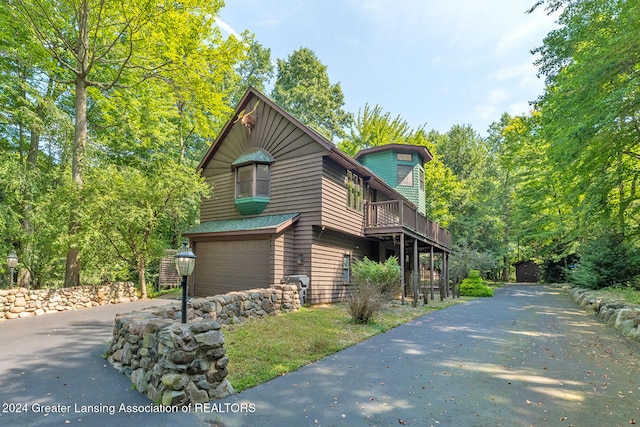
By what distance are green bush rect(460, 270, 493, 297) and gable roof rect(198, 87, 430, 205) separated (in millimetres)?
7748

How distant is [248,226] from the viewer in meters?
12.0

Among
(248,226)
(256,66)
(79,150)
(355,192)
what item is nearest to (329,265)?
(248,226)

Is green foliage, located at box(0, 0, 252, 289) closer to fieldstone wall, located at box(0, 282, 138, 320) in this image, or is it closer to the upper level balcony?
fieldstone wall, located at box(0, 282, 138, 320)

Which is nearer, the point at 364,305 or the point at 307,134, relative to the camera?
the point at 364,305

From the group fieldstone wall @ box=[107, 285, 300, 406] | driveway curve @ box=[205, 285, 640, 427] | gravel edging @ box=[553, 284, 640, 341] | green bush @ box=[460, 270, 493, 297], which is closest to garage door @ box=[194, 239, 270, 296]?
driveway curve @ box=[205, 285, 640, 427]

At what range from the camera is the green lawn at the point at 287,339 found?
4.94m

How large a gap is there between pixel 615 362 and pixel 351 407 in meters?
4.98

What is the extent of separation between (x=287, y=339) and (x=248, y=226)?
20.1ft

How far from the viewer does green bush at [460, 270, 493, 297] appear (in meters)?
18.7

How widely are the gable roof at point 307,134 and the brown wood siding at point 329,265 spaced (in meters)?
2.78

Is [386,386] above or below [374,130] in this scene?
below

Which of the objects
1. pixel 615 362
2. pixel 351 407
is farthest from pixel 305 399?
pixel 615 362

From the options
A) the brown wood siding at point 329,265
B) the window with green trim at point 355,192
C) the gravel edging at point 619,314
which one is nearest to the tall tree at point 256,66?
the window with green trim at point 355,192

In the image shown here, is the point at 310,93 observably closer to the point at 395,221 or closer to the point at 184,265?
the point at 395,221
